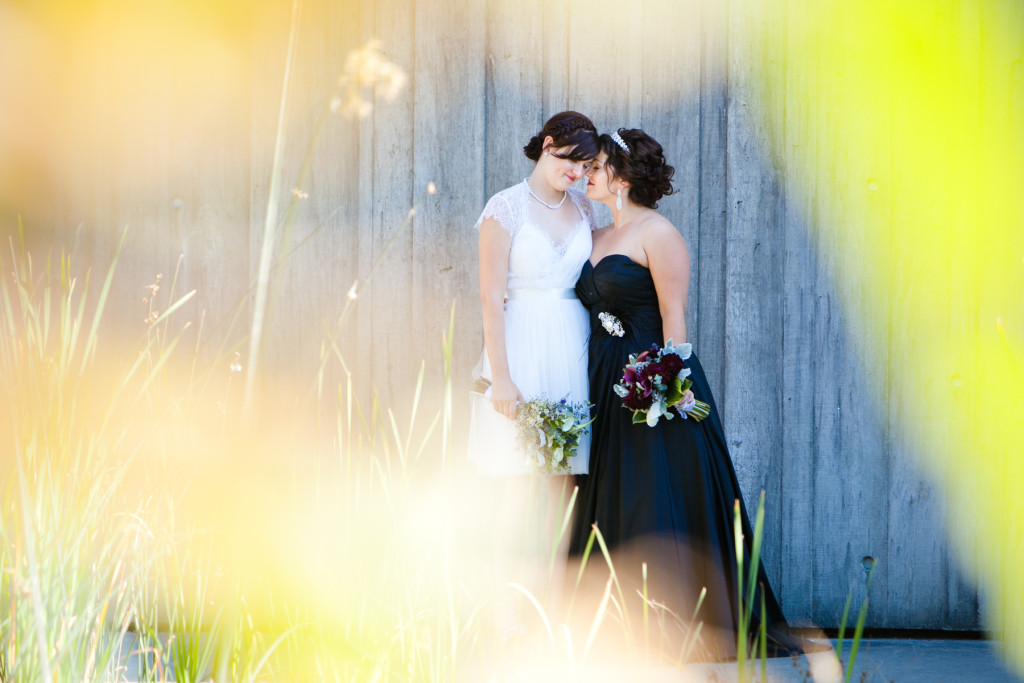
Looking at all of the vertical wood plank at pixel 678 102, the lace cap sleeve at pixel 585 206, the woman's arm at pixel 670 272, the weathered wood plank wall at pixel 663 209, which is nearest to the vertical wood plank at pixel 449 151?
the weathered wood plank wall at pixel 663 209

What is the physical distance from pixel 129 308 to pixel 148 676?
190cm

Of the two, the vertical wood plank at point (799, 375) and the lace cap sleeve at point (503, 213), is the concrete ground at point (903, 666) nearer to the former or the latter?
the vertical wood plank at point (799, 375)

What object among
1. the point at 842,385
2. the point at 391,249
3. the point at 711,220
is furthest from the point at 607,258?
the point at 842,385

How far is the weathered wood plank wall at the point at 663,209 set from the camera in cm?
292

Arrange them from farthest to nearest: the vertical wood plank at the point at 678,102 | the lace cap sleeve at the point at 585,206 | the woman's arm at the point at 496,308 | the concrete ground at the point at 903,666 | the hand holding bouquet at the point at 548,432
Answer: the vertical wood plank at the point at 678,102 → the lace cap sleeve at the point at 585,206 → the woman's arm at the point at 496,308 → the hand holding bouquet at the point at 548,432 → the concrete ground at the point at 903,666

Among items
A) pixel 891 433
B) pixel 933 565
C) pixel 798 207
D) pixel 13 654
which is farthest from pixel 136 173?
pixel 933 565

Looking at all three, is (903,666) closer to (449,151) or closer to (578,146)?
(578,146)

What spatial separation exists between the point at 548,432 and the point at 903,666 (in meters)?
1.30

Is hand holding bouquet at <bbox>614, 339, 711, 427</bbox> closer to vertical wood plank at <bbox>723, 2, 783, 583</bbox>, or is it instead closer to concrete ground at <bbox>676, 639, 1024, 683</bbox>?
vertical wood plank at <bbox>723, 2, 783, 583</bbox>

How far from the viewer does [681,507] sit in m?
2.55

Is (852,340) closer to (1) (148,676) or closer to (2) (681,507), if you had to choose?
(2) (681,507)

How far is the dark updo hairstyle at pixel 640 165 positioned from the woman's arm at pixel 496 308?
43 centimetres

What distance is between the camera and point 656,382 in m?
2.38

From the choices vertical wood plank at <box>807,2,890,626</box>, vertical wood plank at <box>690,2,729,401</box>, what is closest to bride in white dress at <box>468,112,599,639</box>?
vertical wood plank at <box>690,2,729,401</box>
